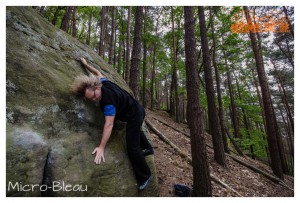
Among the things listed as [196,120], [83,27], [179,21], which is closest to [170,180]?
[196,120]

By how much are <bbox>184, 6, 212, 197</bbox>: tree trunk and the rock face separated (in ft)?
3.57

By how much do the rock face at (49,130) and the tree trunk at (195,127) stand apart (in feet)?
3.57

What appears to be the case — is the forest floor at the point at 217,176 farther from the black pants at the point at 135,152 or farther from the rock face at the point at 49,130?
the rock face at the point at 49,130

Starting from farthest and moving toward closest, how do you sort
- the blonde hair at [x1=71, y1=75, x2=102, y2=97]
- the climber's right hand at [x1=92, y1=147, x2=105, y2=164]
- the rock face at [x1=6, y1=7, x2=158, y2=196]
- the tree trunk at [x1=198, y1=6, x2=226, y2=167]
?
the tree trunk at [x1=198, y1=6, x2=226, y2=167] → the blonde hair at [x1=71, y1=75, x2=102, y2=97] → the climber's right hand at [x1=92, y1=147, x2=105, y2=164] → the rock face at [x1=6, y1=7, x2=158, y2=196]

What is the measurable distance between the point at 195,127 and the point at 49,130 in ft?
10.1

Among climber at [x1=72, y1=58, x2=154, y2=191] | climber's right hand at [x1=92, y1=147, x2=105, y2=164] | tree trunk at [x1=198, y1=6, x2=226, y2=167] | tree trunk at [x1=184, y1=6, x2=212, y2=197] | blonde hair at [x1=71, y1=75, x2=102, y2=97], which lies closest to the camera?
climber's right hand at [x1=92, y1=147, x2=105, y2=164]

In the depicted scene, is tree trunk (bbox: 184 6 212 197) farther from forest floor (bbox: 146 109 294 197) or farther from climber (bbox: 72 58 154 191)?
climber (bbox: 72 58 154 191)

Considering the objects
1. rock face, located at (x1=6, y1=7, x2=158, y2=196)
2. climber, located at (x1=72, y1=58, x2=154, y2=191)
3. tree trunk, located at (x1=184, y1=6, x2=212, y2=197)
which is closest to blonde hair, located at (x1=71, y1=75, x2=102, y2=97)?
climber, located at (x1=72, y1=58, x2=154, y2=191)

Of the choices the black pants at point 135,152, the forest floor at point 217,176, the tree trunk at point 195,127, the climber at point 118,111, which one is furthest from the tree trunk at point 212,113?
the black pants at point 135,152

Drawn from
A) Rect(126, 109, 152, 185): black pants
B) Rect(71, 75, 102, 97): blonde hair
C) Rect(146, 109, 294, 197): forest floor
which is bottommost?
Rect(146, 109, 294, 197): forest floor

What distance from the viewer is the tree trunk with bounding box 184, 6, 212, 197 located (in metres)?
3.84

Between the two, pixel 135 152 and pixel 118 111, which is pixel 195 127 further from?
pixel 118 111

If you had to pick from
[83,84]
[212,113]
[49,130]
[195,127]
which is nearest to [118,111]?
[83,84]

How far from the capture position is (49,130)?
2652mm
